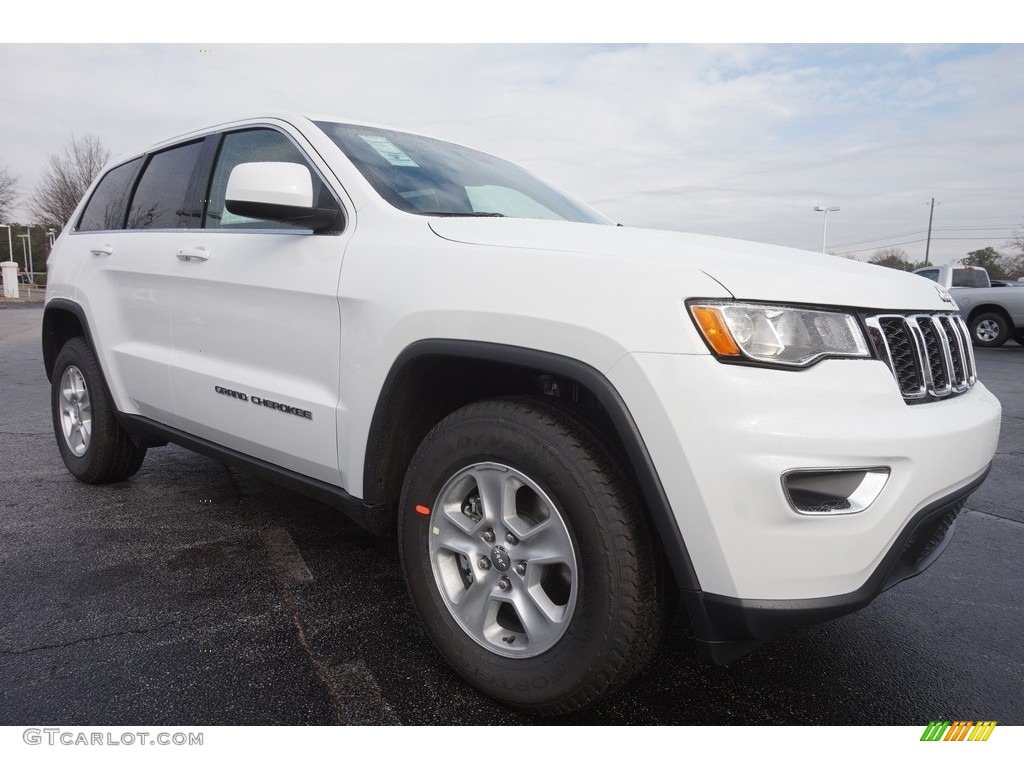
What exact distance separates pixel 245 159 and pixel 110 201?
4.77ft

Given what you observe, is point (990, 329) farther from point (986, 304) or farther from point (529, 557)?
point (529, 557)

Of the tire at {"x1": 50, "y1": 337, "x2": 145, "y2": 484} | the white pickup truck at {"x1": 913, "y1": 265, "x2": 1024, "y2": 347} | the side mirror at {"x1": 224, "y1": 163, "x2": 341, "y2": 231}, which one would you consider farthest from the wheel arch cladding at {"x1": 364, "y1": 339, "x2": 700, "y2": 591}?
the white pickup truck at {"x1": 913, "y1": 265, "x2": 1024, "y2": 347}

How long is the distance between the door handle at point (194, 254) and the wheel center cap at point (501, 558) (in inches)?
69.9

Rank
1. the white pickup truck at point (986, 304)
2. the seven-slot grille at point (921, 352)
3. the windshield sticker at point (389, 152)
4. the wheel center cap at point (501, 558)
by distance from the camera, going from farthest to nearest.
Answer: the white pickup truck at point (986, 304), the windshield sticker at point (389, 152), the wheel center cap at point (501, 558), the seven-slot grille at point (921, 352)

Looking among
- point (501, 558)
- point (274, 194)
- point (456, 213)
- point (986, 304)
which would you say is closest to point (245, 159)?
point (274, 194)

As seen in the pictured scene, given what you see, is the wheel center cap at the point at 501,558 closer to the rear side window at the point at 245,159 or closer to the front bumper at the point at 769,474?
the front bumper at the point at 769,474

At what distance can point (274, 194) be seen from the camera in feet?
7.61

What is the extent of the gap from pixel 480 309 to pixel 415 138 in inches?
56.3

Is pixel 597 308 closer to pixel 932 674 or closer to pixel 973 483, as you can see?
pixel 973 483

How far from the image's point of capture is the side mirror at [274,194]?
2.32m

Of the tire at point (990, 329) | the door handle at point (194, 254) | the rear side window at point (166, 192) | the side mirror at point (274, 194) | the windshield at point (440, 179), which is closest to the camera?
the side mirror at point (274, 194)

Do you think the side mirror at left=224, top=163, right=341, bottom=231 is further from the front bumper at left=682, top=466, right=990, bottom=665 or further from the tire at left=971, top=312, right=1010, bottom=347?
the tire at left=971, top=312, right=1010, bottom=347

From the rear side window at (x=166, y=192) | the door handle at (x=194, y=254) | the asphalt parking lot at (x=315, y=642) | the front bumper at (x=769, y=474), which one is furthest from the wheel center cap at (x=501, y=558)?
the rear side window at (x=166, y=192)
